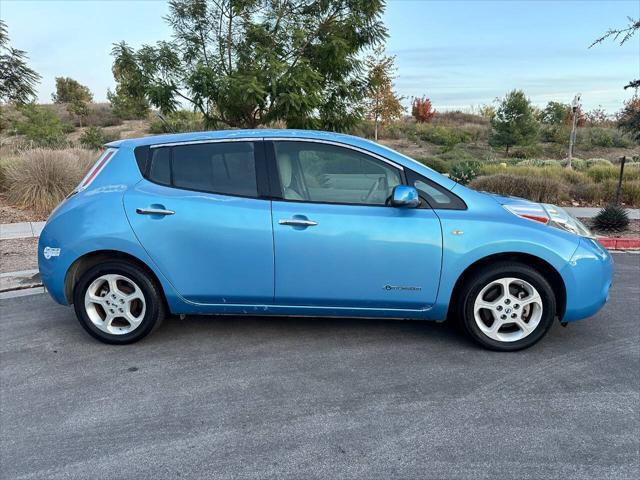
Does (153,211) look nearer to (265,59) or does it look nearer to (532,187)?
(265,59)

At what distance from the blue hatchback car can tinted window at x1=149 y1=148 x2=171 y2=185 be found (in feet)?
0.04

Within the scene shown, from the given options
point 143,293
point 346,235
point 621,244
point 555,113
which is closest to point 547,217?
point 346,235

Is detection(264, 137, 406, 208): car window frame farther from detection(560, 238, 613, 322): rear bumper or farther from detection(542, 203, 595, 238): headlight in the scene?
detection(560, 238, 613, 322): rear bumper

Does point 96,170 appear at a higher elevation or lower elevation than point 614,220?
higher

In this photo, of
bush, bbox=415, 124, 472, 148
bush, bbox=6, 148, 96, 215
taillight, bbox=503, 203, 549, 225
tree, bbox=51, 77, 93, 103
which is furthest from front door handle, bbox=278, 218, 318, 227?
tree, bbox=51, 77, 93, 103

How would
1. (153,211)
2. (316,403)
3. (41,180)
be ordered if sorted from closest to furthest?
(316,403)
(153,211)
(41,180)

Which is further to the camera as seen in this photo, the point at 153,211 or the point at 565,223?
the point at 565,223

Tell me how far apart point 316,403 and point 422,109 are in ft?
128

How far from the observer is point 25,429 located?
2871mm

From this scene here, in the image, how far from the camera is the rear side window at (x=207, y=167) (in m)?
3.81

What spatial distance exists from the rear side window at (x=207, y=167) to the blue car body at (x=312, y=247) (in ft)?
0.23

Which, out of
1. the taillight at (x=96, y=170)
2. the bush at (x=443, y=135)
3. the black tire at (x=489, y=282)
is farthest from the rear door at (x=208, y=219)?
the bush at (x=443, y=135)

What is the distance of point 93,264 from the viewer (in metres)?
3.95

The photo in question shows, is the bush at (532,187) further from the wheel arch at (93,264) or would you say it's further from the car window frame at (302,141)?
the wheel arch at (93,264)
